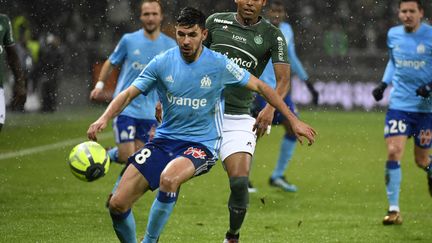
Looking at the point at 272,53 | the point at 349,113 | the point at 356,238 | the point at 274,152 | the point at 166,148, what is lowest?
the point at 349,113

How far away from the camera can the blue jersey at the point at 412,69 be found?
1055cm

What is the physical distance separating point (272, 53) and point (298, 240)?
5.77ft

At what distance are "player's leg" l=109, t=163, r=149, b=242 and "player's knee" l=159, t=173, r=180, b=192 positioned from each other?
201 millimetres

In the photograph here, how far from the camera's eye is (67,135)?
64.0 ft

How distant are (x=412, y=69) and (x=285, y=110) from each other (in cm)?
354

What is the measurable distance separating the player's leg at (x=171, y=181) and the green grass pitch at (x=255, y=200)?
1479mm

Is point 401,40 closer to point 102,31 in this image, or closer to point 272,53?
point 272,53

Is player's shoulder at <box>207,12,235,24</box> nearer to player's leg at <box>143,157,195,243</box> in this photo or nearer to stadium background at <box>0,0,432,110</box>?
player's leg at <box>143,157,195,243</box>

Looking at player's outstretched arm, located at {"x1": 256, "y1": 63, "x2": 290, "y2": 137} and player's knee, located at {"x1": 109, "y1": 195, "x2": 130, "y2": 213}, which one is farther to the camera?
player's outstretched arm, located at {"x1": 256, "y1": 63, "x2": 290, "y2": 137}

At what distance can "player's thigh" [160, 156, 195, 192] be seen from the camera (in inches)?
283

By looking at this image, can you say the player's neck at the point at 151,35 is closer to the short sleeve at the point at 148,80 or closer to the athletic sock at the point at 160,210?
the short sleeve at the point at 148,80

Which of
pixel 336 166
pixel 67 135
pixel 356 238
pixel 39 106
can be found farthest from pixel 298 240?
pixel 39 106

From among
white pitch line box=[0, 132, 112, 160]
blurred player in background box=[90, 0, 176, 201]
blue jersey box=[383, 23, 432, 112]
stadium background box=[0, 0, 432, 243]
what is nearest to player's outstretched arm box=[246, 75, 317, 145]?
stadium background box=[0, 0, 432, 243]

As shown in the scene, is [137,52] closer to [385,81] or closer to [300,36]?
[385,81]
